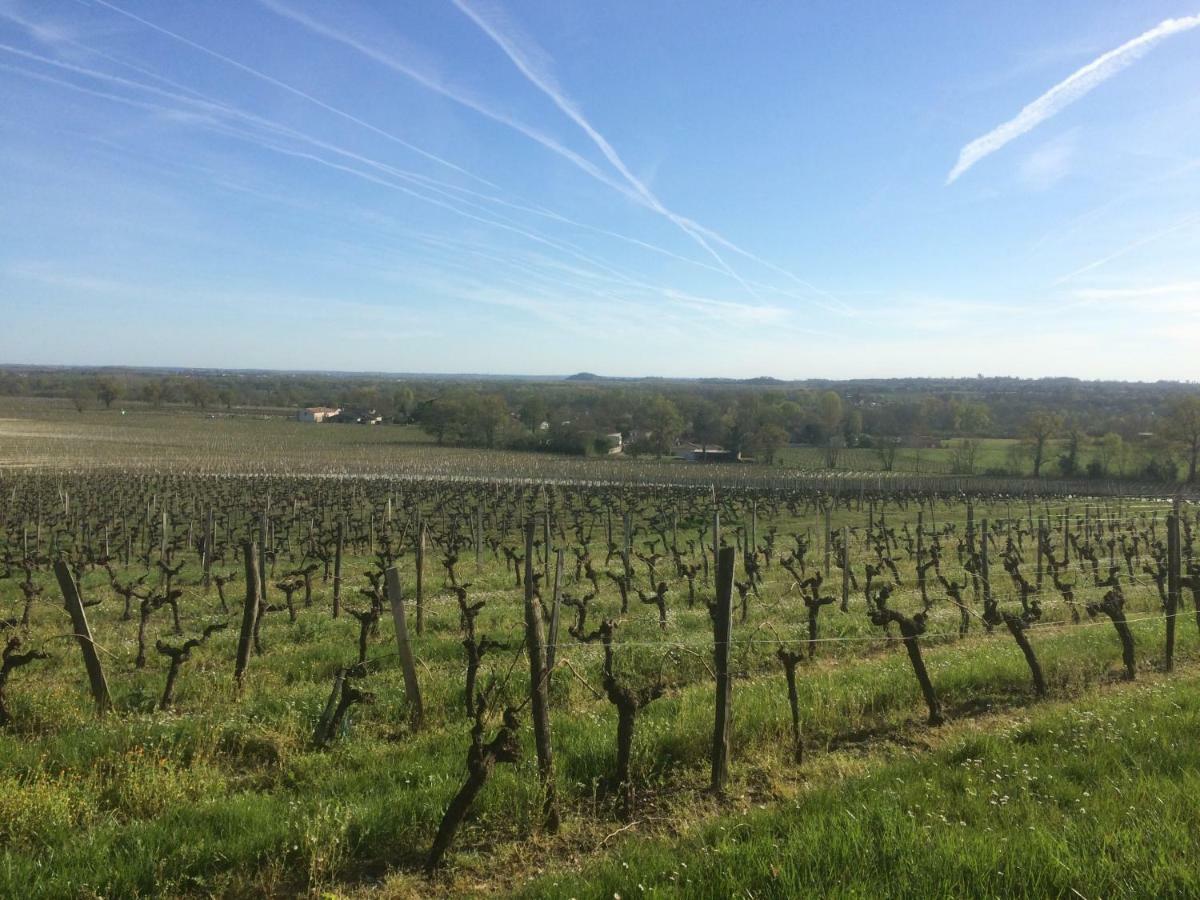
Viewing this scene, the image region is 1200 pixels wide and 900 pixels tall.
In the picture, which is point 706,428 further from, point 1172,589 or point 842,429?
point 1172,589

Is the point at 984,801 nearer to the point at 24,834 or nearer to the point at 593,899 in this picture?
the point at 593,899

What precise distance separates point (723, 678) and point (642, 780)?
1060mm

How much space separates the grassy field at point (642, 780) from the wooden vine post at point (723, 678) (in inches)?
7.4

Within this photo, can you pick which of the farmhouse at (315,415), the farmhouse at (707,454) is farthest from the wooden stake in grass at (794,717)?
the farmhouse at (315,415)

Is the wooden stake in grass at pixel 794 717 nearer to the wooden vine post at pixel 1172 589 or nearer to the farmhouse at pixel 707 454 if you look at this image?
the wooden vine post at pixel 1172 589

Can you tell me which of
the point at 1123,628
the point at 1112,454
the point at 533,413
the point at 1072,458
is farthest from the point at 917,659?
the point at 533,413

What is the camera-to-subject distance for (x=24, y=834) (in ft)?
16.8

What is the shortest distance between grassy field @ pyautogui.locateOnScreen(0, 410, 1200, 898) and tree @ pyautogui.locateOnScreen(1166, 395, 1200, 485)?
61012 millimetres

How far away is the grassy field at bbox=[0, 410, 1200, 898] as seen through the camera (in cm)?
439

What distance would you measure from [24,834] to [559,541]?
85.3ft

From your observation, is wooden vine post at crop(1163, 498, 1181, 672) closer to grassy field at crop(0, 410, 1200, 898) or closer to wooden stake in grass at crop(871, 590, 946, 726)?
grassy field at crop(0, 410, 1200, 898)

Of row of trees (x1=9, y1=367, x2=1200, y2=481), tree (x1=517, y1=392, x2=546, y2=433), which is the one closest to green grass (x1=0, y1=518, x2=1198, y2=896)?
row of trees (x1=9, y1=367, x2=1200, y2=481)

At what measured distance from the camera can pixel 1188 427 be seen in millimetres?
59375

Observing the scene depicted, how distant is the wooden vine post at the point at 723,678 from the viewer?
6082mm
